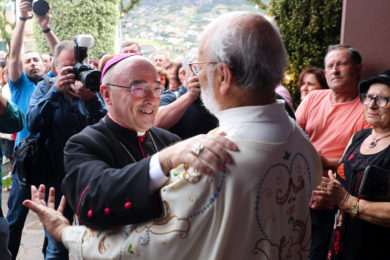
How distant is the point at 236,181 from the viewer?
3.49 feet

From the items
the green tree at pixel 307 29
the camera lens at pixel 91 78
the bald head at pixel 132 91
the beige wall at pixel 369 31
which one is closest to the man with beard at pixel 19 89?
the camera lens at pixel 91 78

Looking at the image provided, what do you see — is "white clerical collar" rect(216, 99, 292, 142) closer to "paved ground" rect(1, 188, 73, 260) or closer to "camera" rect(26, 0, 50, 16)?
"camera" rect(26, 0, 50, 16)

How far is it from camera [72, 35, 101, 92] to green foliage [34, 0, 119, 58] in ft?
36.5

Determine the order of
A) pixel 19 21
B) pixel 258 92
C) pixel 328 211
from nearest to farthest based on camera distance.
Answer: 1. pixel 258 92
2. pixel 328 211
3. pixel 19 21

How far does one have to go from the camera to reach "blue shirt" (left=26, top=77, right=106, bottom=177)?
2971 millimetres

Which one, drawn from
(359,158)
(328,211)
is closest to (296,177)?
(359,158)

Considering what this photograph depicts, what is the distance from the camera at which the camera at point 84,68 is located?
2.64m

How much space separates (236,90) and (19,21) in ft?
11.4

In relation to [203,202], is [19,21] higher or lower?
higher

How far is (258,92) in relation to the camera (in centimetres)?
116

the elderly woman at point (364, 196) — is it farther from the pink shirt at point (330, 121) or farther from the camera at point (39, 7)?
the camera at point (39, 7)

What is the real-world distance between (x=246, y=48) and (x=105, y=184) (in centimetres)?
63

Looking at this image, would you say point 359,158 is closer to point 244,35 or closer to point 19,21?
point 244,35

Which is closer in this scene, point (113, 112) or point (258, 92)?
point (258, 92)
